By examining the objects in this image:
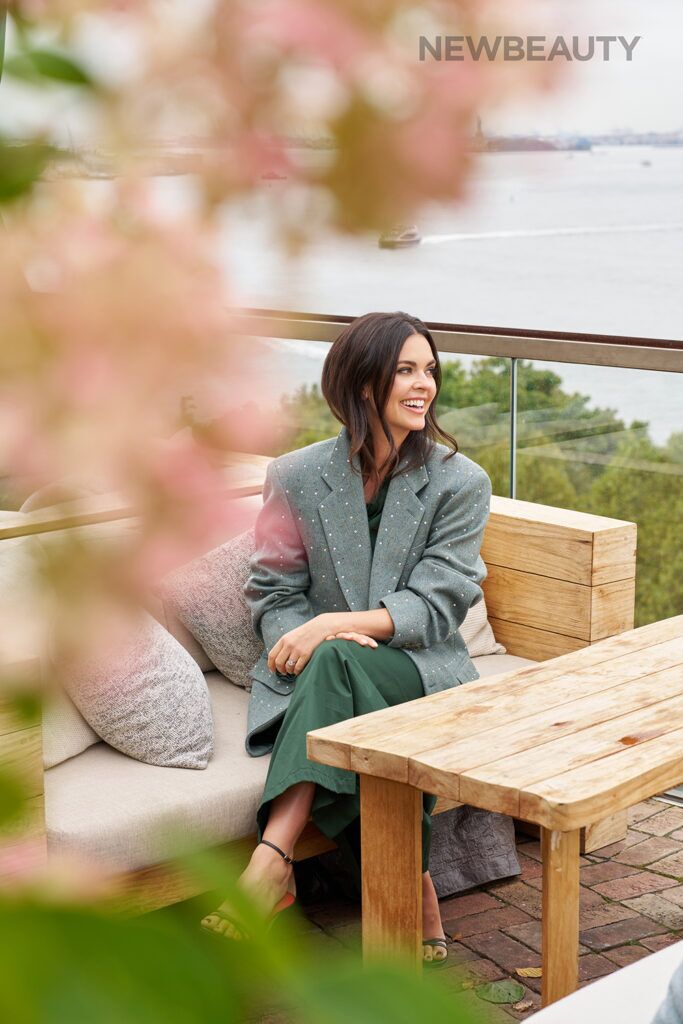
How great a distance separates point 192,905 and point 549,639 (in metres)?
3.28

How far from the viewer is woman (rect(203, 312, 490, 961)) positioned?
117 inches

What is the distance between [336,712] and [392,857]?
46 centimetres

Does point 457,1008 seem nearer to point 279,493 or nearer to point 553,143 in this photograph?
point 553,143

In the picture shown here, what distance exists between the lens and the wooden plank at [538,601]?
3.35 m

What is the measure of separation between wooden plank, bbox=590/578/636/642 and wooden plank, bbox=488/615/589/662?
58 mm

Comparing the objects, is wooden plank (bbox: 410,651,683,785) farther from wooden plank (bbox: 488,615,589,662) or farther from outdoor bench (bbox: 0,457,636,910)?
wooden plank (bbox: 488,615,589,662)

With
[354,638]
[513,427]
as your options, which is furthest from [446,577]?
[513,427]

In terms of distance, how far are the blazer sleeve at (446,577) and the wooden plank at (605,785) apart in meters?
0.85

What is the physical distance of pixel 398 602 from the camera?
3033mm

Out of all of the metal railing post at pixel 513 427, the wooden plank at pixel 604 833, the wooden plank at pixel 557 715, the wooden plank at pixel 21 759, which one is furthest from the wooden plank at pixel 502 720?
the wooden plank at pixel 21 759

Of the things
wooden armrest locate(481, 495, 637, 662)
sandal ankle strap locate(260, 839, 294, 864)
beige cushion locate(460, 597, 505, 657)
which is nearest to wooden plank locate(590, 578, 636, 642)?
wooden armrest locate(481, 495, 637, 662)

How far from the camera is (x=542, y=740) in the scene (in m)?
2.27

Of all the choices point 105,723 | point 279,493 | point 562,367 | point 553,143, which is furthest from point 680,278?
point 553,143

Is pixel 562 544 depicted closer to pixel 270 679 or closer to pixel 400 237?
pixel 270 679
